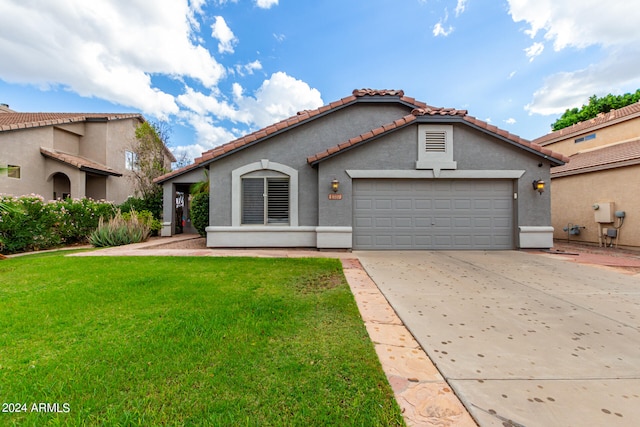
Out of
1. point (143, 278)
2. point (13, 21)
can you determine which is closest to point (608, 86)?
point (143, 278)

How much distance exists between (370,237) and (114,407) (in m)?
7.70

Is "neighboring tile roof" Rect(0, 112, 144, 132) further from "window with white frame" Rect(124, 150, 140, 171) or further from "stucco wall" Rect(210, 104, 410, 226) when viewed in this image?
"stucco wall" Rect(210, 104, 410, 226)

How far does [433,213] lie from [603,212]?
7051mm

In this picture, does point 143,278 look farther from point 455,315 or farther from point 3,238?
point 3,238

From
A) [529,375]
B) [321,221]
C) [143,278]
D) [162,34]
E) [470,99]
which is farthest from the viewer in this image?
[470,99]

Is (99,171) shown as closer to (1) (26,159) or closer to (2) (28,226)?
(1) (26,159)

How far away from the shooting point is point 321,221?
856 centimetres

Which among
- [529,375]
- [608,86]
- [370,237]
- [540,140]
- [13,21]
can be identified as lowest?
[529,375]

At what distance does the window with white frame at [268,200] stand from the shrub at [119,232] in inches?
208

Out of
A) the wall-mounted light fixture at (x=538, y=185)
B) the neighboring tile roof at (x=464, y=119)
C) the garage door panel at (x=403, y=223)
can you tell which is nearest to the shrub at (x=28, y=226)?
the neighboring tile roof at (x=464, y=119)

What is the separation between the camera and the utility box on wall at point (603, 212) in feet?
31.7

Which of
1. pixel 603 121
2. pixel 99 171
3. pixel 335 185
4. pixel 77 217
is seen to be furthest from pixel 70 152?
pixel 603 121

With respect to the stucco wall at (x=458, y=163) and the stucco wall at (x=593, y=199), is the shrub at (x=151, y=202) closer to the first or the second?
the stucco wall at (x=458, y=163)

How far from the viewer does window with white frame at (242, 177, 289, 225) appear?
902 cm
